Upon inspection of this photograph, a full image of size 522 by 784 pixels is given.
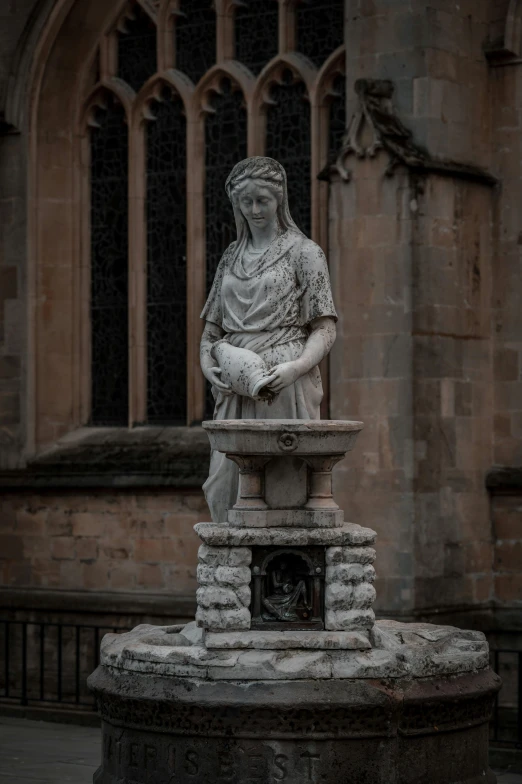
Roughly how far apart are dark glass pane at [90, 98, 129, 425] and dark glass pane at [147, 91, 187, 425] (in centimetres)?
33

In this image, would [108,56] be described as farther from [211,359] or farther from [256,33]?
[211,359]

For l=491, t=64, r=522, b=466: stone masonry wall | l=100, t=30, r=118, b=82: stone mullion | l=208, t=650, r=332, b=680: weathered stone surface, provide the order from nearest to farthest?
l=208, t=650, r=332, b=680: weathered stone surface < l=491, t=64, r=522, b=466: stone masonry wall < l=100, t=30, r=118, b=82: stone mullion

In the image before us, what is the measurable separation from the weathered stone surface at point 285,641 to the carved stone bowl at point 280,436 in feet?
3.04

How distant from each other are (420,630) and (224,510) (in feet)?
4.20

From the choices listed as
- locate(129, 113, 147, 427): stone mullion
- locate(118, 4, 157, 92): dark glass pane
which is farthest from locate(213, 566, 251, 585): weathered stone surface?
locate(118, 4, 157, 92): dark glass pane

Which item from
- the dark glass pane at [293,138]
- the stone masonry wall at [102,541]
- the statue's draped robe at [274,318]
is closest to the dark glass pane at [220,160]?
the dark glass pane at [293,138]

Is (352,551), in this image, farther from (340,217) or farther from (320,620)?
(340,217)

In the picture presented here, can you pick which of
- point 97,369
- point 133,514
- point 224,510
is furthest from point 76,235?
point 224,510

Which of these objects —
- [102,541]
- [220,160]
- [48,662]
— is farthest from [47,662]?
[220,160]

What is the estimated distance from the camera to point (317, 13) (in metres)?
16.8

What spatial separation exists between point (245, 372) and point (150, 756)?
2.02 meters

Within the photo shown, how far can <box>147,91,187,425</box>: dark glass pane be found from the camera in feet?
57.9

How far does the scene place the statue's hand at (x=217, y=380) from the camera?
9797 millimetres

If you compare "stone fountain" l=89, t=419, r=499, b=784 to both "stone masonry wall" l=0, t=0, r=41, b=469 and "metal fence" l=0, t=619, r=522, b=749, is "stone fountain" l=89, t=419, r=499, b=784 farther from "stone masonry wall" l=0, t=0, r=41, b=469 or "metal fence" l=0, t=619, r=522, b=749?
"stone masonry wall" l=0, t=0, r=41, b=469
